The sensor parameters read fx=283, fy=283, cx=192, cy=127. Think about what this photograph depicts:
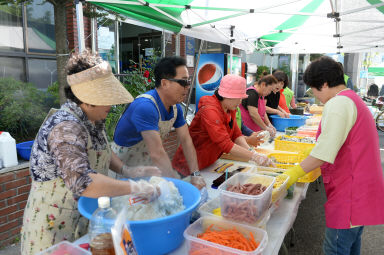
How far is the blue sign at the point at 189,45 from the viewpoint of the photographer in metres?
9.22

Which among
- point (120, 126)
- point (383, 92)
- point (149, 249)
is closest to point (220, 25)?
point (120, 126)

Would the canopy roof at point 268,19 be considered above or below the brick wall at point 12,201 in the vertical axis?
above

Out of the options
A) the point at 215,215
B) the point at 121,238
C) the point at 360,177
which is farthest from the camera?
the point at 360,177

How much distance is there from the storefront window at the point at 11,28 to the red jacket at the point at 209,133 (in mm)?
3697

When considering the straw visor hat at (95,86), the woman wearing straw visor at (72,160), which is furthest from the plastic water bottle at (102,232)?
the straw visor hat at (95,86)

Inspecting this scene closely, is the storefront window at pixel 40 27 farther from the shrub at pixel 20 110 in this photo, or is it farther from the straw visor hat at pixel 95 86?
the straw visor hat at pixel 95 86

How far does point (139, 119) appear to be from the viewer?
6.48ft

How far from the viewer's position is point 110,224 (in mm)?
1000

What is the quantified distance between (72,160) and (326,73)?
1494 mm

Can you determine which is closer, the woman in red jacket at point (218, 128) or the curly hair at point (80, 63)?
the curly hair at point (80, 63)

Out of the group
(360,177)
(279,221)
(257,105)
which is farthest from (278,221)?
(257,105)

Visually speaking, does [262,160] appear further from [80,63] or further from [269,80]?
[269,80]

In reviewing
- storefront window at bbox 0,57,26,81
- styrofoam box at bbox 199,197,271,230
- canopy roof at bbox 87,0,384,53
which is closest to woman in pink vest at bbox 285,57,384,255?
styrofoam box at bbox 199,197,271,230

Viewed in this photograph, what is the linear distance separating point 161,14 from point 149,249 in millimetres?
2821
